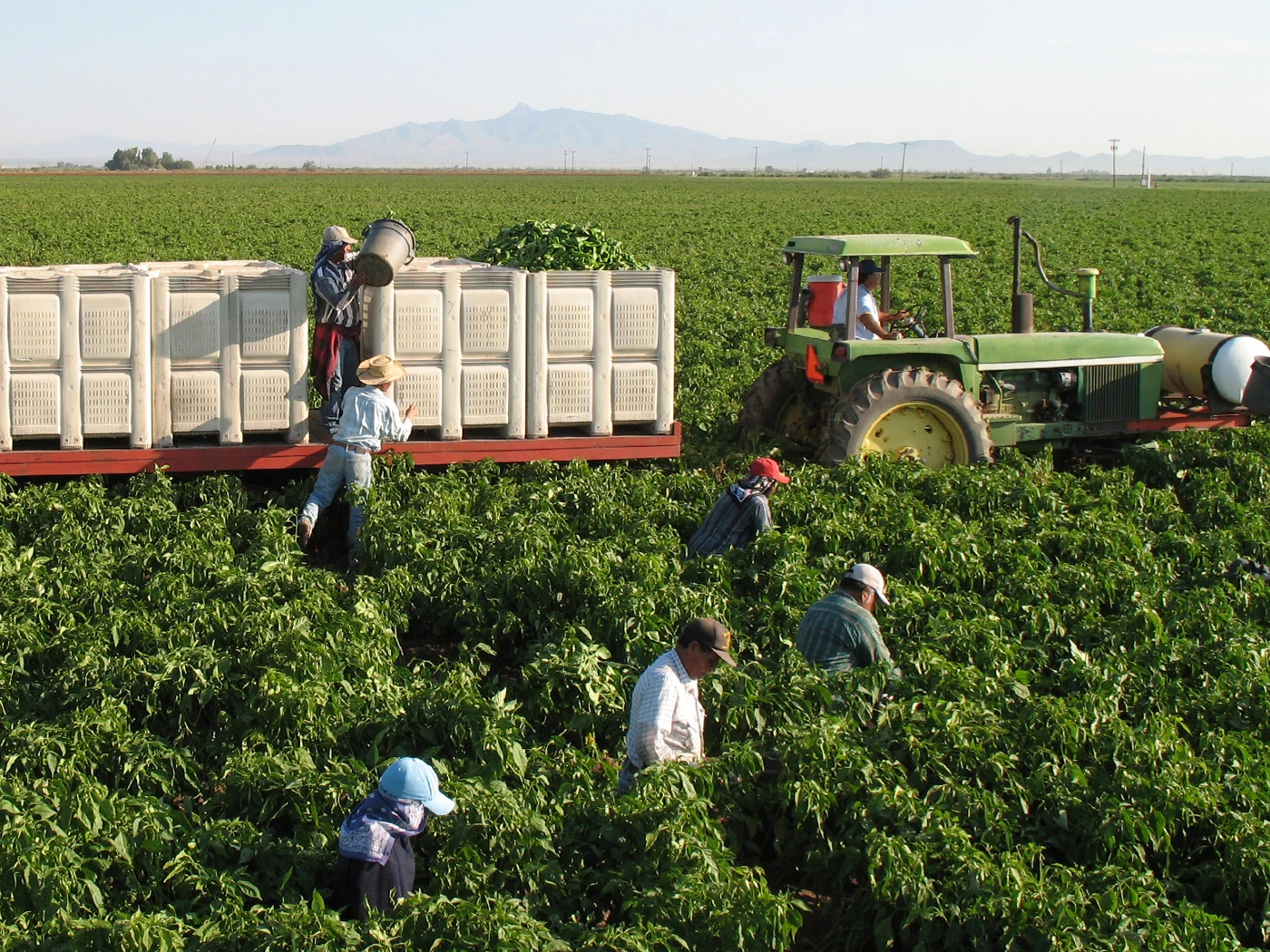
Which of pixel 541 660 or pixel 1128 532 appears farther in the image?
pixel 1128 532

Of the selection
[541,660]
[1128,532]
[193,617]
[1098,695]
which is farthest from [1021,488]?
[193,617]

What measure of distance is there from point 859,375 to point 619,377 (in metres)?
2.06

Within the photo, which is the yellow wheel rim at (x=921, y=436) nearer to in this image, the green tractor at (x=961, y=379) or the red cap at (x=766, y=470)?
the green tractor at (x=961, y=379)

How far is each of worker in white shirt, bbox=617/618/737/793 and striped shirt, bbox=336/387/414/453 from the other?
443 centimetres

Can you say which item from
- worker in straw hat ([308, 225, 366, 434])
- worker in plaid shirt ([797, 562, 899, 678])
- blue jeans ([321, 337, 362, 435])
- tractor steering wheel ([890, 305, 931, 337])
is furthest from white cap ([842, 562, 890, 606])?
tractor steering wheel ([890, 305, 931, 337])

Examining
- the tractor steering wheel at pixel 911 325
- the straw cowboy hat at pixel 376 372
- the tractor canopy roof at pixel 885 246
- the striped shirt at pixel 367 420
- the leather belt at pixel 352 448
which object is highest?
the tractor canopy roof at pixel 885 246

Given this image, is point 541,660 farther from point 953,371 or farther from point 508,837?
point 953,371

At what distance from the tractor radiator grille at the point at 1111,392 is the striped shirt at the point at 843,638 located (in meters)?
6.32

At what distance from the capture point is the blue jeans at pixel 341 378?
10.7 meters

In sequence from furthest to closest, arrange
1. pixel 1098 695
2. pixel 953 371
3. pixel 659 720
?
pixel 953 371 → pixel 1098 695 → pixel 659 720

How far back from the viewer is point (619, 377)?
11250 millimetres

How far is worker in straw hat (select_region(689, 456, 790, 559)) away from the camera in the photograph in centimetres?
918

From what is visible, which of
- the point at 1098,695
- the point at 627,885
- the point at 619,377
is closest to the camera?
the point at 627,885

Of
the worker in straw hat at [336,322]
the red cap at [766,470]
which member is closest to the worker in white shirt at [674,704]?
the red cap at [766,470]
